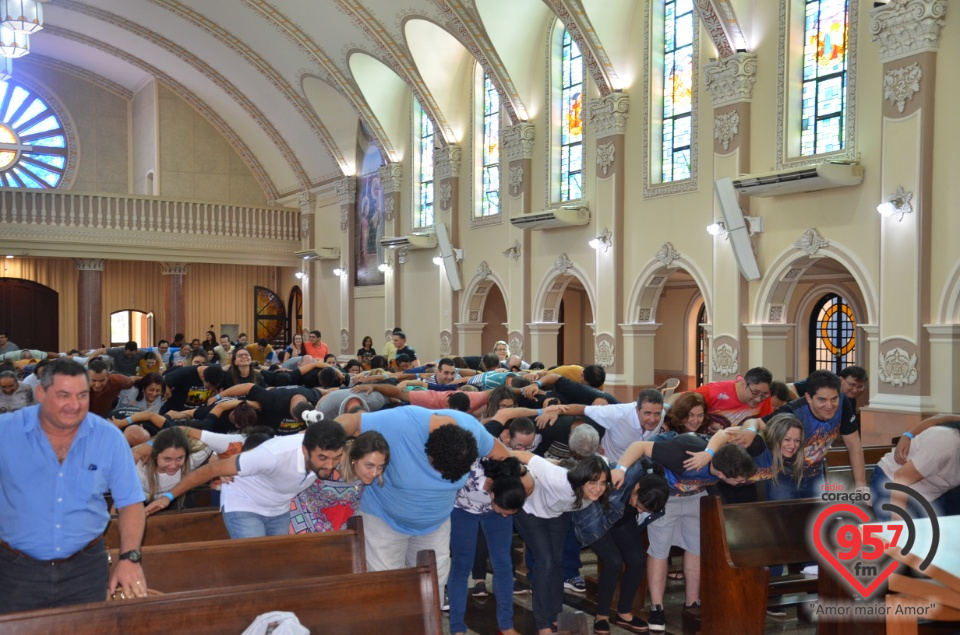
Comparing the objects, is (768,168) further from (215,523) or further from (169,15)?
(169,15)

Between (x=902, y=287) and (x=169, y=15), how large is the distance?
18216mm

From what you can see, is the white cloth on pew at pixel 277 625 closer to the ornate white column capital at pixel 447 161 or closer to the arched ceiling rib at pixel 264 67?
the ornate white column capital at pixel 447 161

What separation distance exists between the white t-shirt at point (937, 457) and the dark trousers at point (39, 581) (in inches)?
186

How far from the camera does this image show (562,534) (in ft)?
18.4

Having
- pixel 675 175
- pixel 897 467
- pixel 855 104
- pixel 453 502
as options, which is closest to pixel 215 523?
pixel 453 502

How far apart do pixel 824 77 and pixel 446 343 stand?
10.4m

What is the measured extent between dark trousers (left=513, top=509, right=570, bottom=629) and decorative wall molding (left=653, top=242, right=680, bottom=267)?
378 inches

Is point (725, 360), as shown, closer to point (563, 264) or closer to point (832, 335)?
point (563, 264)

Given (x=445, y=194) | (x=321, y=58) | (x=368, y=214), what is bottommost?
(x=368, y=214)

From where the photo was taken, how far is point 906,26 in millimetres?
10922

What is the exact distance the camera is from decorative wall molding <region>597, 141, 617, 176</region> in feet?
51.1

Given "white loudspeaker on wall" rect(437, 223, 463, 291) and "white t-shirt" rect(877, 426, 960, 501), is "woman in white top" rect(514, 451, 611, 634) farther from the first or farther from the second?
"white loudspeaker on wall" rect(437, 223, 463, 291)

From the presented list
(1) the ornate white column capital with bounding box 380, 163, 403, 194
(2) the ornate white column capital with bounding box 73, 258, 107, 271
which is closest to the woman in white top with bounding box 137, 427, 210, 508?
(1) the ornate white column capital with bounding box 380, 163, 403, 194

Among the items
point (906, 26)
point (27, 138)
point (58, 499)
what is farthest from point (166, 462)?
point (27, 138)
